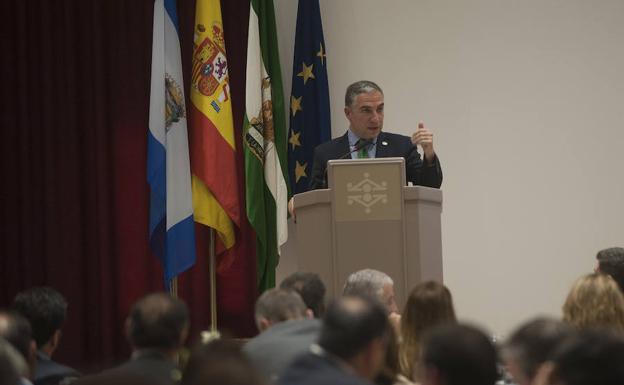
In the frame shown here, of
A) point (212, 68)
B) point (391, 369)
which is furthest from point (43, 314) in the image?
point (212, 68)

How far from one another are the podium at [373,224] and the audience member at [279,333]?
1.51m

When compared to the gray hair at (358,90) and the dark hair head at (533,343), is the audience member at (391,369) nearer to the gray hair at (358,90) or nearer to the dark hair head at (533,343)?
the dark hair head at (533,343)

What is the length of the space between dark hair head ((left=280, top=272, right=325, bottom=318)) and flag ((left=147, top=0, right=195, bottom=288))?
3.59m

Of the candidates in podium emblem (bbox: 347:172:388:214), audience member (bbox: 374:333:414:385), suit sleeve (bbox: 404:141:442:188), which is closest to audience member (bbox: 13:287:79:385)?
audience member (bbox: 374:333:414:385)

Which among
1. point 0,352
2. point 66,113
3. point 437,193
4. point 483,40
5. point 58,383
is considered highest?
point 483,40

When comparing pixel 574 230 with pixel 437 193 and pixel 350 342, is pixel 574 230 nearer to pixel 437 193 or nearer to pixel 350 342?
pixel 437 193

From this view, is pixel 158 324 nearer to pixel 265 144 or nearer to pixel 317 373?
pixel 317 373

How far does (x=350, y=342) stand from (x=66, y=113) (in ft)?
19.6

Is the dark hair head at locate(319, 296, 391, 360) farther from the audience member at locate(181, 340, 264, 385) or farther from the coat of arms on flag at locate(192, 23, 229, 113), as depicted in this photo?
the coat of arms on flag at locate(192, 23, 229, 113)

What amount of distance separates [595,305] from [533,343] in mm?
1286

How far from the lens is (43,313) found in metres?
4.69

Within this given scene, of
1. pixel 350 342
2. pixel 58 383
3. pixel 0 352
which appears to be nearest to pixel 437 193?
pixel 58 383

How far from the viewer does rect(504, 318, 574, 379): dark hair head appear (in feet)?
10.8

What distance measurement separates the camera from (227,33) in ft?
28.9
